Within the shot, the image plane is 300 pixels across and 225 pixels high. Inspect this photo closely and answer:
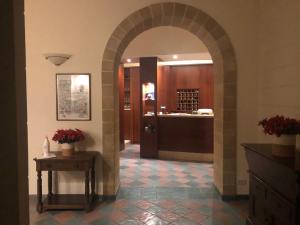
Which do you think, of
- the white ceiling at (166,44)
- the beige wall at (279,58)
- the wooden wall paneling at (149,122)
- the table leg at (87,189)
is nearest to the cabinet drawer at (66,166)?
the table leg at (87,189)

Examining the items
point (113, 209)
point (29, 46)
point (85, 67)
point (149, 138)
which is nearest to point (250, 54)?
point (85, 67)

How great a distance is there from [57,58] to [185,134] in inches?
157

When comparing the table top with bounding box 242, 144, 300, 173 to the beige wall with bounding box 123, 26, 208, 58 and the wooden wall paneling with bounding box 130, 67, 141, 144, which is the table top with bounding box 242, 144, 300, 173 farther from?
the wooden wall paneling with bounding box 130, 67, 141, 144

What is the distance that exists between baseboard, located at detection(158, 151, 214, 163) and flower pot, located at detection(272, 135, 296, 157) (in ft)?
14.7

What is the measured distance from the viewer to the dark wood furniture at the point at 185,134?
6.74m

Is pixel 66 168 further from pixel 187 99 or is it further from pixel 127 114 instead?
pixel 187 99

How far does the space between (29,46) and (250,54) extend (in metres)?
3.39

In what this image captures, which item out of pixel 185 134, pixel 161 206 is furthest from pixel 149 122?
pixel 161 206

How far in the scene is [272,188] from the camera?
2309mm

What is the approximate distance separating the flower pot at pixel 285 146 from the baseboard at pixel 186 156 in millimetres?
4475

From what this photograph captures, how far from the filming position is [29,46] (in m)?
4.07

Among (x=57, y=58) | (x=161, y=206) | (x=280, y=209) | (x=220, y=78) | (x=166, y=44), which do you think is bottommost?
(x=161, y=206)

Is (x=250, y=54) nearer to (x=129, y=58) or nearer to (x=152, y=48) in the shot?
(x=152, y=48)

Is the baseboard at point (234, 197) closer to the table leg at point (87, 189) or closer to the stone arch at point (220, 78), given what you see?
the stone arch at point (220, 78)
